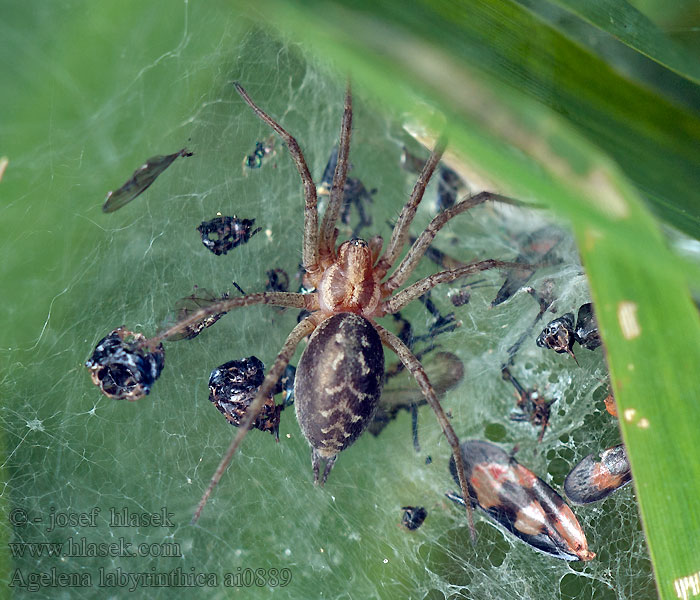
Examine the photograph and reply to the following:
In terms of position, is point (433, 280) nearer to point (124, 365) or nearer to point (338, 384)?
point (338, 384)

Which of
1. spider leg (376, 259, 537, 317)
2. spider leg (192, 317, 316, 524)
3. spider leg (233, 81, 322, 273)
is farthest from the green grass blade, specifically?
spider leg (192, 317, 316, 524)

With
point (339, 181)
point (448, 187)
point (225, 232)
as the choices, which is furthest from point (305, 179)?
point (448, 187)

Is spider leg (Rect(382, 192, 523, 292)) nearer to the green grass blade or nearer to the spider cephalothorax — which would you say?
the spider cephalothorax

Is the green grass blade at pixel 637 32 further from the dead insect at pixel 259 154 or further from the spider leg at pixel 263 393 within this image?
the spider leg at pixel 263 393

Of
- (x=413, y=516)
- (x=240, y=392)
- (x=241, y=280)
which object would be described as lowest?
(x=413, y=516)

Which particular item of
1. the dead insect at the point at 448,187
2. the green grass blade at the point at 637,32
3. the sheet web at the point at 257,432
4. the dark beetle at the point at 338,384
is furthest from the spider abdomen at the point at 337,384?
the green grass blade at the point at 637,32

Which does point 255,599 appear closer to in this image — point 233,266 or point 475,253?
point 233,266
